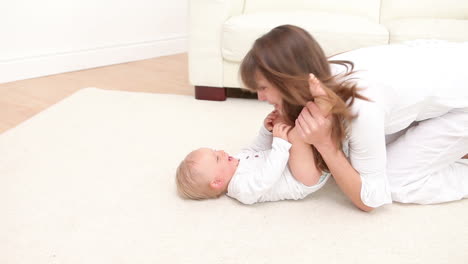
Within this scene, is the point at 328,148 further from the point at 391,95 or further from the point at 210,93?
the point at 210,93

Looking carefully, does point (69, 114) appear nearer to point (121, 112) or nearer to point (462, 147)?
point (121, 112)

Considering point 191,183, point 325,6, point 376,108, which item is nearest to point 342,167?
point 376,108

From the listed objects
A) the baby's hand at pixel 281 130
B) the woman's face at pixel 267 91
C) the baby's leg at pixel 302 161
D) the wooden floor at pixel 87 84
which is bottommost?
the wooden floor at pixel 87 84

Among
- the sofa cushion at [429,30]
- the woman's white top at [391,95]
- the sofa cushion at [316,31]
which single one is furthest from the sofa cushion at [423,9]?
the woman's white top at [391,95]

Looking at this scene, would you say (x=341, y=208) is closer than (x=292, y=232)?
No

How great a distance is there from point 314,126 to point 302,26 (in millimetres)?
1051

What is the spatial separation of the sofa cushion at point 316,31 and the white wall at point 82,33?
1.38 m

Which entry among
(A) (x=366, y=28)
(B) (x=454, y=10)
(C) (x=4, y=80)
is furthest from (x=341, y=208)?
(C) (x=4, y=80)

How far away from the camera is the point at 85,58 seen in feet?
10.1

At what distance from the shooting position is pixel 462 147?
1.23 meters

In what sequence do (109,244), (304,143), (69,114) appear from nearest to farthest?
(109,244) < (304,143) < (69,114)

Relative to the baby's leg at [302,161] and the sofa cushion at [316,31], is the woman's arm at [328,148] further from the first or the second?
the sofa cushion at [316,31]

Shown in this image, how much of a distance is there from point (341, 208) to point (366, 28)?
1.12 m

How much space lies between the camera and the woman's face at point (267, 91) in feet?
3.44
